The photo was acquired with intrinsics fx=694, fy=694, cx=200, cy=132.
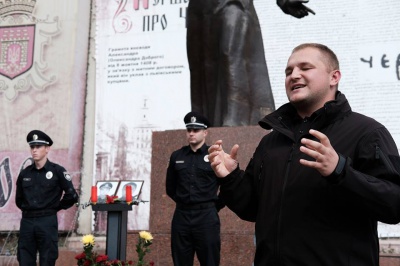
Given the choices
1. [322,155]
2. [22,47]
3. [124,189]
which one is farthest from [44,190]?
[22,47]

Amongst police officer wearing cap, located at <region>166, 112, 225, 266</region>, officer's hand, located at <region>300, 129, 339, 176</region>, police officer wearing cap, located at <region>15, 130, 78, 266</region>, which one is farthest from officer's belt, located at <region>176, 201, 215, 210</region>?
officer's hand, located at <region>300, 129, 339, 176</region>

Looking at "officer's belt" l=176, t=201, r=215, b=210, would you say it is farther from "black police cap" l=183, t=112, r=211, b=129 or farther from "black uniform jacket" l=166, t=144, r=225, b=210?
"black police cap" l=183, t=112, r=211, b=129

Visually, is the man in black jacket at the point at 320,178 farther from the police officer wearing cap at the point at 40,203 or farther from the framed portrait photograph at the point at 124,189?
the police officer wearing cap at the point at 40,203

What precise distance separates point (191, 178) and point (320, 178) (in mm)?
3209

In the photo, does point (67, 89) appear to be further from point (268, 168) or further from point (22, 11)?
point (268, 168)

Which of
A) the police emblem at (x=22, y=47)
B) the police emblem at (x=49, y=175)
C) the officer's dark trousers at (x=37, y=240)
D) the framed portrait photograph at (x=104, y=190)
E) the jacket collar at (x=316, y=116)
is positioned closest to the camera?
the jacket collar at (x=316, y=116)

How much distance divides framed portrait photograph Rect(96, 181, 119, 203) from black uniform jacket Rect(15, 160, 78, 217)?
0.62m

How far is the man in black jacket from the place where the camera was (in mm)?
1813

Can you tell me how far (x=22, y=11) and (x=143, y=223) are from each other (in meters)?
3.84

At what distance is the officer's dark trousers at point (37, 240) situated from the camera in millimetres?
5438

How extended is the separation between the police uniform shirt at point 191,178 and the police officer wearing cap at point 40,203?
93cm

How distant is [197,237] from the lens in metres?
4.95

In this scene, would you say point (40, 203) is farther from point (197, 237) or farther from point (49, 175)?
point (197, 237)

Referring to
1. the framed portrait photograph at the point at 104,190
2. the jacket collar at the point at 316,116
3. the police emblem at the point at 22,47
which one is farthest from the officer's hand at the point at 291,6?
the police emblem at the point at 22,47
